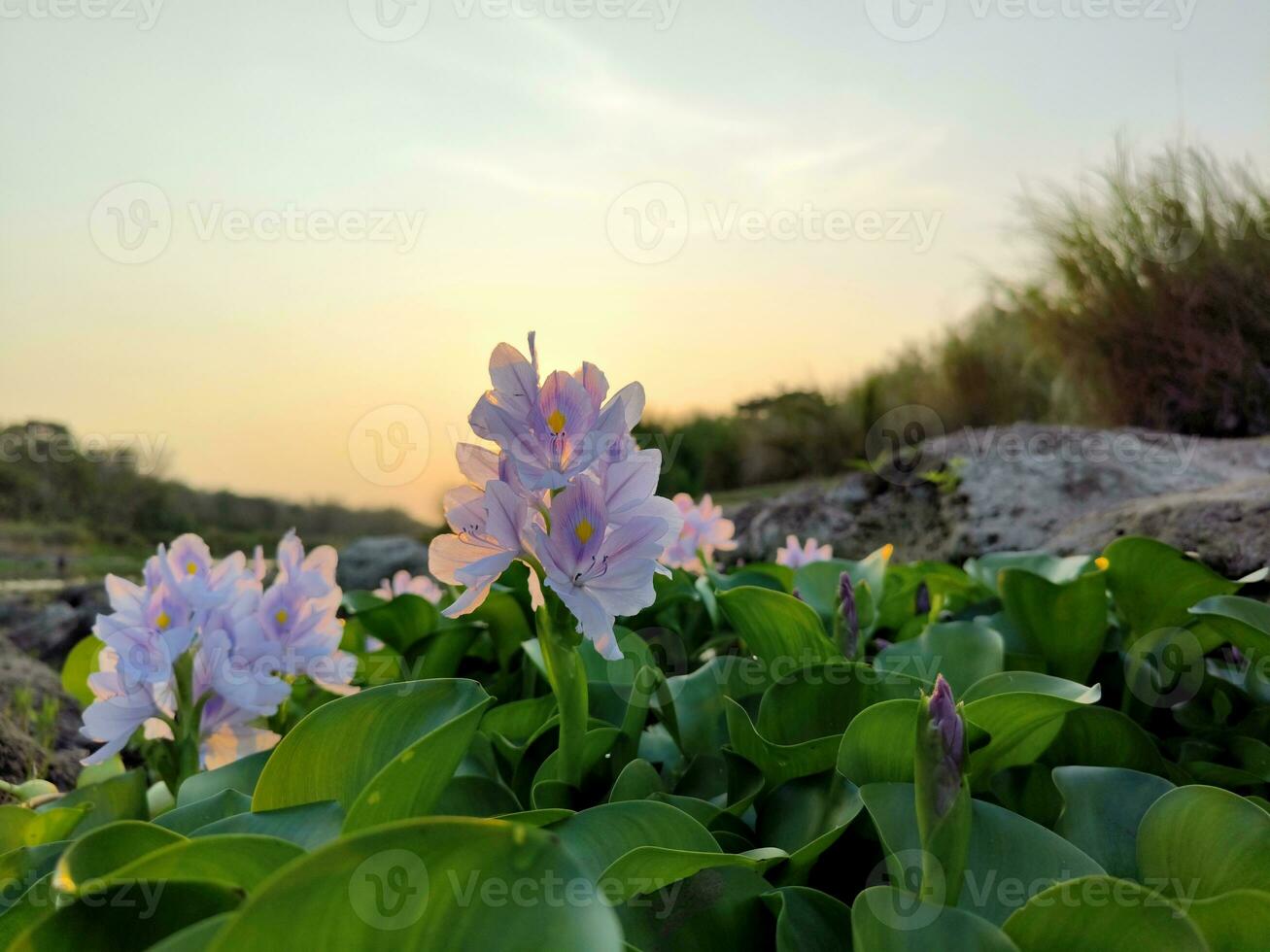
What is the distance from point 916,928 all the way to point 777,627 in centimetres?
74

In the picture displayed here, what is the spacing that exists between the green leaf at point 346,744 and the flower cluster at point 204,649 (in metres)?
0.46

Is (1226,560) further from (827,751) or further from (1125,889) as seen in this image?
(1125,889)

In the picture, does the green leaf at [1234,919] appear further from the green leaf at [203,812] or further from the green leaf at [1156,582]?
the green leaf at [1156,582]

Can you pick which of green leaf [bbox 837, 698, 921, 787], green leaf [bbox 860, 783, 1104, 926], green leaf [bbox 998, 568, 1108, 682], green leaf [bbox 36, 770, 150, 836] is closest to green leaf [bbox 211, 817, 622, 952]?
green leaf [bbox 860, 783, 1104, 926]

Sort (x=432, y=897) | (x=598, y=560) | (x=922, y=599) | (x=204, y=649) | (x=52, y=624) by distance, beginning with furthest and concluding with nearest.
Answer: (x=52, y=624) < (x=922, y=599) < (x=204, y=649) < (x=598, y=560) < (x=432, y=897)

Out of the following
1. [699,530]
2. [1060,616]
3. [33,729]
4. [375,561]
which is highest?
[699,530]

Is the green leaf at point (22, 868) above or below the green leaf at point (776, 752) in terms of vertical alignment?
below

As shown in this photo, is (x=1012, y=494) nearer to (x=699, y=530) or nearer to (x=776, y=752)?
(x=699, y=530)

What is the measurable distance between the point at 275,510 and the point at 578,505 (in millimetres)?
8635

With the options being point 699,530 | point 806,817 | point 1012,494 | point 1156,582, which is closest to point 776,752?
point 806,817

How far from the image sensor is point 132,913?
62 cm

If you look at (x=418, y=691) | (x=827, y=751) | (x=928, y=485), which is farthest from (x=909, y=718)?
(x=928, y=485)

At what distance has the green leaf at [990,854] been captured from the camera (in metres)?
0.77

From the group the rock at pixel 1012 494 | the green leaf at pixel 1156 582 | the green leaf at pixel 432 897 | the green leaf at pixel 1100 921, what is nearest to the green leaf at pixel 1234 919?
the green leaf at pixel 1100 921
